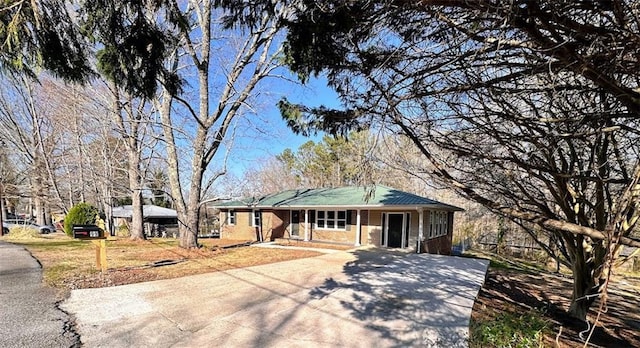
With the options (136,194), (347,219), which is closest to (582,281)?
(347,219)

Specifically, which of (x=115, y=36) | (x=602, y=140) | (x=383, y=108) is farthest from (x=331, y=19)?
(x=602, y=140)

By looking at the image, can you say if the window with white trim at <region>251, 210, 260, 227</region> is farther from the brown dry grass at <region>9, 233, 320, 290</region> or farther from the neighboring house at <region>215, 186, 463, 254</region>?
the brown dry grass at <region>9, 233, 320, 290</region>

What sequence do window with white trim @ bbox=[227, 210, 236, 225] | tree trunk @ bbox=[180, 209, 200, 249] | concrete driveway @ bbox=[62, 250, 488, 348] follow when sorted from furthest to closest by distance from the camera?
window with white trim @ bbox=[227, 210, 236, 225], tree trunk @ bbox=[180, 209, 200, 249], concrete driveway @ bbox=[62, 250, 488, 348]

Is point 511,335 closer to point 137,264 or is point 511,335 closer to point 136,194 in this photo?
point 137,264

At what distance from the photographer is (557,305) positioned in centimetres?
756

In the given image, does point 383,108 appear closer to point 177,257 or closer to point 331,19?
point 331,19

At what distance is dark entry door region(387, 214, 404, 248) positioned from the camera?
49.6 feet

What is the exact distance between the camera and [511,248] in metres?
20.2

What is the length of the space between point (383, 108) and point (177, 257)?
31.0 feet

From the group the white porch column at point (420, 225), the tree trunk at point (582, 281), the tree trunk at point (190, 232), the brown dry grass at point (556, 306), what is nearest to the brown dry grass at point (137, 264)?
the tree trunk at point (190, 232)

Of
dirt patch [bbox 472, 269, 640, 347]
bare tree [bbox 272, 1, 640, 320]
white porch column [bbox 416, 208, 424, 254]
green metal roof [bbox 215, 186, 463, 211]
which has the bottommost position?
dirt patch [bbox 472, 269, 640, 347]

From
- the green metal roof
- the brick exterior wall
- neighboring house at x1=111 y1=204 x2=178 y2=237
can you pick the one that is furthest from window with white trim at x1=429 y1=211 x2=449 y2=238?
neighboring house at x1=111 y1=204 x2=178 y2=237

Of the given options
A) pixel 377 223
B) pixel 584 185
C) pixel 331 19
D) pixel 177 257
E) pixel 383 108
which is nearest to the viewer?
pixel 331 19

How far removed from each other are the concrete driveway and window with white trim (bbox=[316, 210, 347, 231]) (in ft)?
25.8
